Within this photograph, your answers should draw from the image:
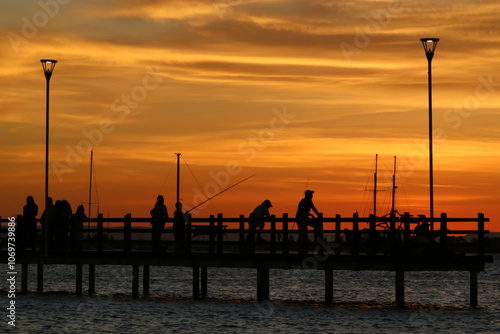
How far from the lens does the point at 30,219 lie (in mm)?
35656

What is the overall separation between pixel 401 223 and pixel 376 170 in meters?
66.6

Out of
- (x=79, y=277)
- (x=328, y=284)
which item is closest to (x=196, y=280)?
(x=79, y=277)

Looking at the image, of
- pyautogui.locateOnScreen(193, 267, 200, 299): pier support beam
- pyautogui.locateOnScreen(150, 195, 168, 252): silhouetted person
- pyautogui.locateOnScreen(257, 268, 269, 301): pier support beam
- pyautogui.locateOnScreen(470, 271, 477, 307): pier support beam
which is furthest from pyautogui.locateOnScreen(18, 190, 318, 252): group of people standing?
pyautogui.locateOnScreen(470, 271, 477, 307): pier support beam

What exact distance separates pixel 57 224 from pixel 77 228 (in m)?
0.81

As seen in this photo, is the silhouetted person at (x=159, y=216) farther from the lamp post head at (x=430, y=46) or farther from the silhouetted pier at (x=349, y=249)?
the lamp post head at (x=430, y=46)

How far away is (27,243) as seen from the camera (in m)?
37.0

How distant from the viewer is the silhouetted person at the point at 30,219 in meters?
35.7

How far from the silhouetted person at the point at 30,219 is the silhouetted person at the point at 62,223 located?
979mm

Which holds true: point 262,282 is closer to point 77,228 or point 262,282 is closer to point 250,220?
point 250,220

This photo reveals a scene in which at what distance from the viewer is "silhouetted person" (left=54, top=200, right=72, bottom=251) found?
34.8 meters

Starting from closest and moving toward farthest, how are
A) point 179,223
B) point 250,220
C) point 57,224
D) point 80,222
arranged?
1. point 250,220
2. point 179,223
3. point 80,222
4. point 57,224

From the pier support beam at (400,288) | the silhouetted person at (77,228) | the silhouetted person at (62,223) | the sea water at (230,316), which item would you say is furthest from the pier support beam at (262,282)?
the silhouetted person at (62,223)

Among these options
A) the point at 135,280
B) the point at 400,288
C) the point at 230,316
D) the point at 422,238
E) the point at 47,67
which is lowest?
the point at 230,316

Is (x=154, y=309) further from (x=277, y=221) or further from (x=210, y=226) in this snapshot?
(x=277, y=221)
